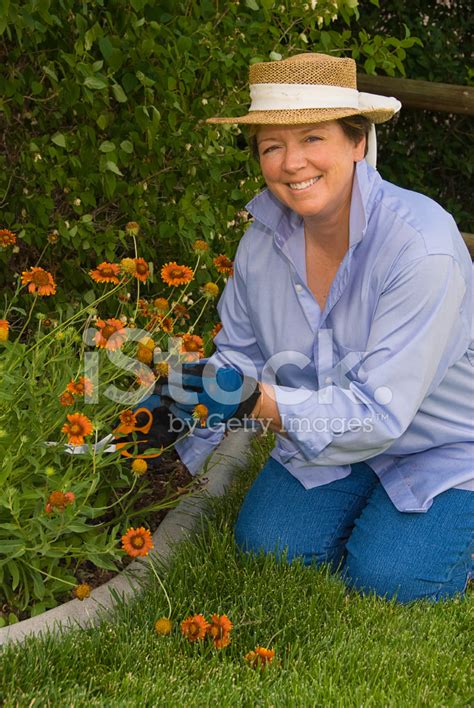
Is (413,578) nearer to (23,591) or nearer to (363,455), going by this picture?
(363,455)

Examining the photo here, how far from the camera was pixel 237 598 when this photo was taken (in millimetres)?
A: 2693

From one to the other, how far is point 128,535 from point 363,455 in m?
0.68

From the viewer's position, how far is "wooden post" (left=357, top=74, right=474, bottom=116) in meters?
5.84

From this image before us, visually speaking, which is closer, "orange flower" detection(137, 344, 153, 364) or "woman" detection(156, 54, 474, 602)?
"orange flower" detection(137, 344, 153, 364)

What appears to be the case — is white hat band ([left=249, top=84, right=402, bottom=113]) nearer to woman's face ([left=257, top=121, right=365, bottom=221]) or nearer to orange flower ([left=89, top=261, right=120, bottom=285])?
woman's face ([left=257, top=121, right=365, bottom=221])

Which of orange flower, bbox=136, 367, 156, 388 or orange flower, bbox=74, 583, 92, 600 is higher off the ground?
orange flower, bbox=136, 367, 156, 388

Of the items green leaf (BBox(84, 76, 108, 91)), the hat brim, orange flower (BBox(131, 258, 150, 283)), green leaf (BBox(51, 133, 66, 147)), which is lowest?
orange flower (BBox(131, 258, 150, 283))

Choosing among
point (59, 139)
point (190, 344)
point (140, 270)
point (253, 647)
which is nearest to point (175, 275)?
point (140, 270)

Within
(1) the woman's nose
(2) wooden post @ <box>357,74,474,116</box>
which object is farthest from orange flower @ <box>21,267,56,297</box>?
(2) wooden post @ <box>357,74,474,116</box>

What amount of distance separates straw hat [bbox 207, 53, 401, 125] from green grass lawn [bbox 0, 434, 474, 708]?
1140 millimetres

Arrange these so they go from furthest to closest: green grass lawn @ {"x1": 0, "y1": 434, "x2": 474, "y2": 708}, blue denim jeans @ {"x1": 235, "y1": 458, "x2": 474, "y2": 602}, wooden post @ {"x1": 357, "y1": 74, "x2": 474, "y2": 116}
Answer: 1. wooden post @ {"x1": 357, "y1": 74, "x2": 474, "y2": 116}
2. blue denim jeans @ {"x1": 235, "y1": 458, "x2": 474, "y2": 602}
3. green grass lawn @ {"x1": 0, "y1": 434, "x2": 474, "y2": 708}

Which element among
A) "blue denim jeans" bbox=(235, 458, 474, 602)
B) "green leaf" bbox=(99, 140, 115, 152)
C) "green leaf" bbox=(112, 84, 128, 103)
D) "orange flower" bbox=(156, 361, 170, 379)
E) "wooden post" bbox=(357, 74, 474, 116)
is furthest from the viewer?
"wooden post" bbox=(357, 74, 474, 116)

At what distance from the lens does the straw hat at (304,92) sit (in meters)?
2.67

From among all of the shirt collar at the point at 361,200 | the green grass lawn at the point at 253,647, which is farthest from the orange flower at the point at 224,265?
the green grass lawn at the point at 253,647
